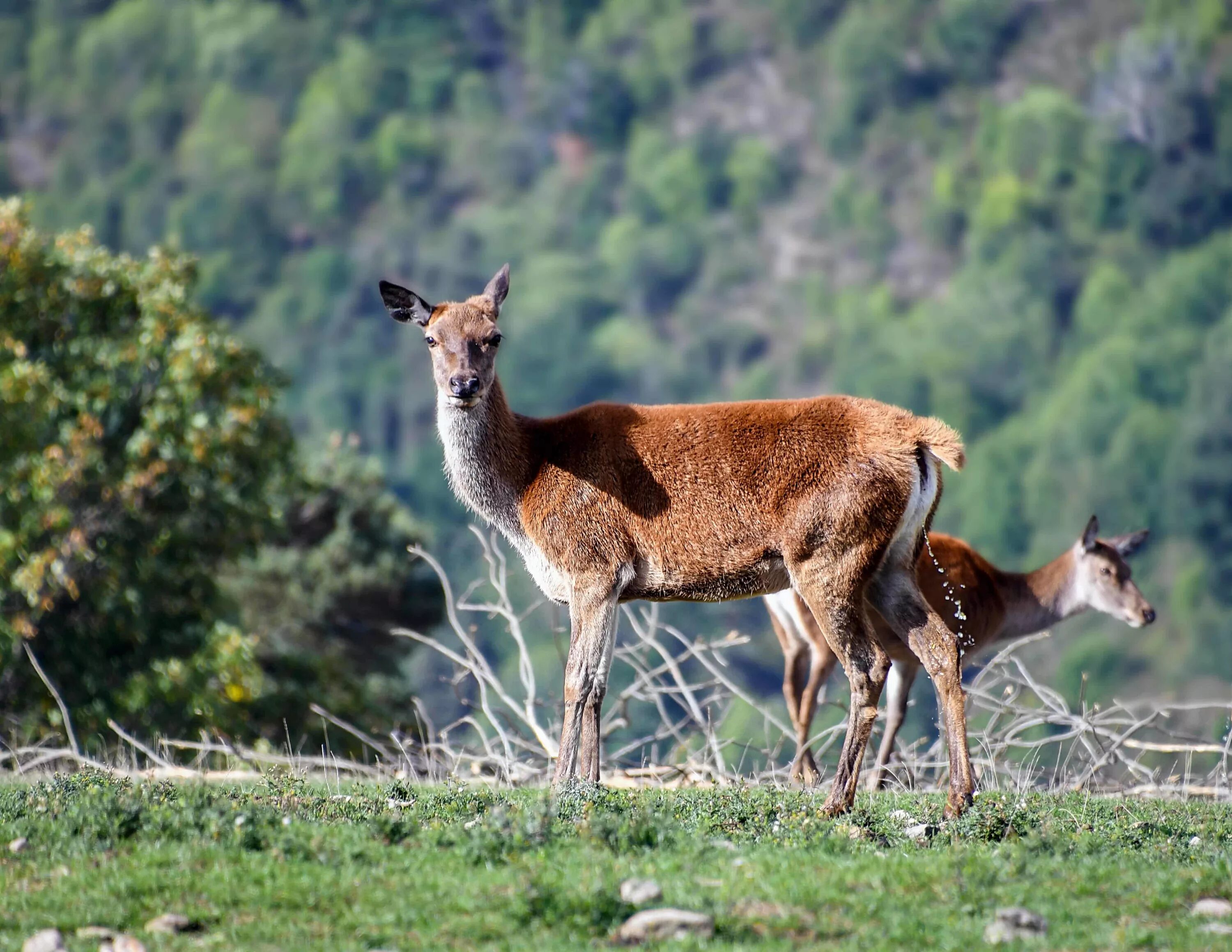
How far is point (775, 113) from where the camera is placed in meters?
160

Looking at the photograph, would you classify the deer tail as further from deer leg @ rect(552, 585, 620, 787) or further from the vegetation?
the vegetation

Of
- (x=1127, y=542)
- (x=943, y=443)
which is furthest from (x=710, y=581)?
(x=1127, y=542)

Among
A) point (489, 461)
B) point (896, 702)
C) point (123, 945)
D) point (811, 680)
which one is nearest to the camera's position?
point (123, 945)

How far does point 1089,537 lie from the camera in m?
14.9

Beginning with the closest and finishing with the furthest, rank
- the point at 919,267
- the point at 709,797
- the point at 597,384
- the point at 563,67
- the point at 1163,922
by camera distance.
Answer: the point at 1163,922, the point at 709,797, the point at 597,384, the point at 919,267, the point at 563,67

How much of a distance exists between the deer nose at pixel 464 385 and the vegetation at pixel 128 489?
10782mm

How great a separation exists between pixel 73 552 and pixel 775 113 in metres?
146

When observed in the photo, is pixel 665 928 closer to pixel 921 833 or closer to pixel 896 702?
pixel 921 833

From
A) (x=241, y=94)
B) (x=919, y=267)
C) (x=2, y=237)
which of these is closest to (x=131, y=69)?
(x=241, y=94)

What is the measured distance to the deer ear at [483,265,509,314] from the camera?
10281mm

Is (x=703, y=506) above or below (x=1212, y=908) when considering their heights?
above

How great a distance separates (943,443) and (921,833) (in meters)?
2.18

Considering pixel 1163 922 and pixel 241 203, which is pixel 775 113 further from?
pixel 1163 922

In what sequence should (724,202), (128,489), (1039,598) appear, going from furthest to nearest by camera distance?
(724,202)
(128,489)
(1039,598)
